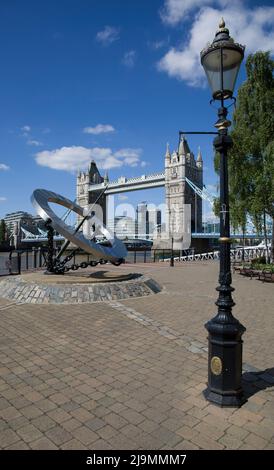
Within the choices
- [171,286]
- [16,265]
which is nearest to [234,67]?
[171,286]

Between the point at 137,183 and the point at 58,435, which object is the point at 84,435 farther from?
the point at 137,183

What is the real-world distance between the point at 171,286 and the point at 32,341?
7633 millimetres

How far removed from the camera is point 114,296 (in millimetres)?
9289

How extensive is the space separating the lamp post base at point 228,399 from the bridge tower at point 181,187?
6833 cm

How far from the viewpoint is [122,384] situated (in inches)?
156

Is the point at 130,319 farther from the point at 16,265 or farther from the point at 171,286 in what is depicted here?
the point at 16,265

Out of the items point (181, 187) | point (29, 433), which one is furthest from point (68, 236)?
point (181, 187)

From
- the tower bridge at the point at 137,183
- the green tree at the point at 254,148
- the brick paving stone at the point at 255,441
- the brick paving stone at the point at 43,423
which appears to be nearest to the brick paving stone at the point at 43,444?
the brick paving stone at the point at 43,423

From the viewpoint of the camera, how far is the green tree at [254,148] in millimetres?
17422

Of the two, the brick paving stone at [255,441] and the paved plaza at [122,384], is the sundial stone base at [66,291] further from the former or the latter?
the brick paving stone at [255,441]

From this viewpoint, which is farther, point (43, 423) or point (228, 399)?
point (228, 399)

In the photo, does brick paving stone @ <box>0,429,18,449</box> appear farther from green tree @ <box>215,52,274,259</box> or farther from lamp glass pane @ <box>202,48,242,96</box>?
green tree @ <box>215,52,274,259</box>

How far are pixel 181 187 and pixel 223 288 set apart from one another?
7472 centimetres

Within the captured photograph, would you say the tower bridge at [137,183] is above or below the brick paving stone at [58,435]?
above
